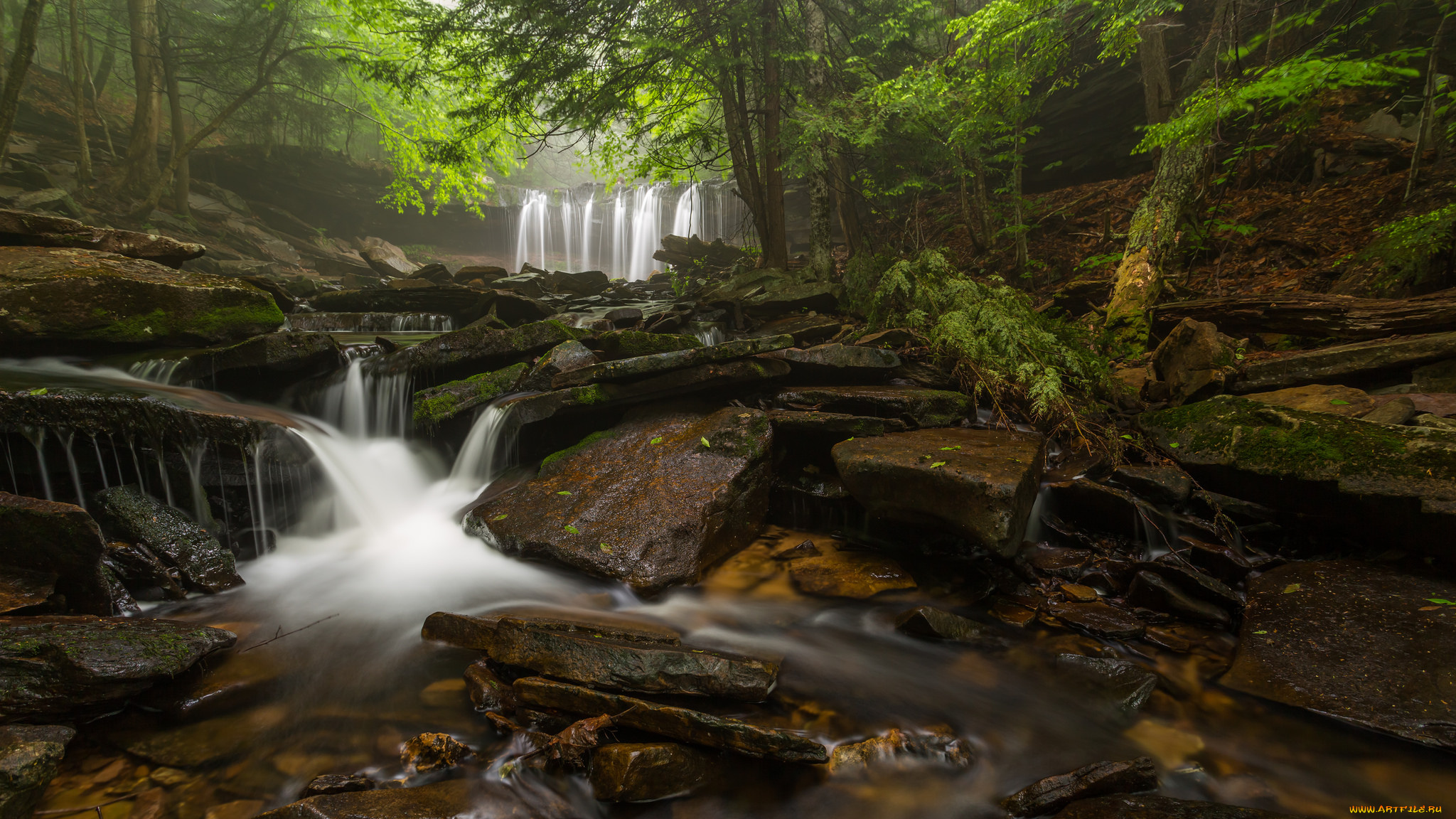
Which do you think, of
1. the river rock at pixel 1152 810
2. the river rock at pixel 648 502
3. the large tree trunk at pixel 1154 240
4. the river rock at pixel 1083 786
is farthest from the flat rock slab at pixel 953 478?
the large tree trunk at pixel 1154 240

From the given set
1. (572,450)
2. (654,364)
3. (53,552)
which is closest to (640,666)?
(572,450)

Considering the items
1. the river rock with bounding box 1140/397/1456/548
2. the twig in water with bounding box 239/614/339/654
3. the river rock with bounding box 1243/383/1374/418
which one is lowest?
the twig in water with bounding box 239/614/339/654

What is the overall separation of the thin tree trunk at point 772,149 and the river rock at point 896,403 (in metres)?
5.33

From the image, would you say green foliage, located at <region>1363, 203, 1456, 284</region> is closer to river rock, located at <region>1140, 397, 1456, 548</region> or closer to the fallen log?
the fallen log

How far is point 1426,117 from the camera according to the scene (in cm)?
646

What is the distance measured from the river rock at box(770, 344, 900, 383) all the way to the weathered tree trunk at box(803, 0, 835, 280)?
4.32 meters

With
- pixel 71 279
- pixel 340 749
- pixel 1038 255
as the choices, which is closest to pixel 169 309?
pixel 71 279

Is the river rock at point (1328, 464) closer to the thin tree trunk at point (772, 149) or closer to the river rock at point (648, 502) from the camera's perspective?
the river rock at point (648, 502)

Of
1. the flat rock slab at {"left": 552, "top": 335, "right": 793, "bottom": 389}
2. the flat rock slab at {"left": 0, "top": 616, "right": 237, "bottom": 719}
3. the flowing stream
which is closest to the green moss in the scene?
the flat rock slab at {"left": 552, "top": 335, "right": 793, "bottom": 389}

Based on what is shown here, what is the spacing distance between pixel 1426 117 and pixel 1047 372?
612 cm

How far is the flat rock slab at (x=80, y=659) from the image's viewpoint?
8.14 ft

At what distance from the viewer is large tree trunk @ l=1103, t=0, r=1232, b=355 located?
678 centimetres

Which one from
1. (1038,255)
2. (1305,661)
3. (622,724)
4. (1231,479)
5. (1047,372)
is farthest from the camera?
(1038,255)

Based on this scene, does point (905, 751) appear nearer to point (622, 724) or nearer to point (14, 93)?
point (622, 724)
